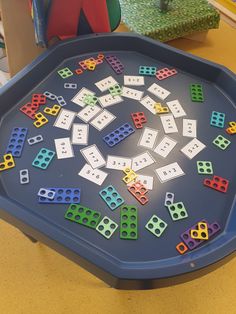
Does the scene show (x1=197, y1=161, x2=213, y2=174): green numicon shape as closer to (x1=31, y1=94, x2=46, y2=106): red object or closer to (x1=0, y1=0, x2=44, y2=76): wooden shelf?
(x1=31, y1=94, x2=46, y2=106): red object

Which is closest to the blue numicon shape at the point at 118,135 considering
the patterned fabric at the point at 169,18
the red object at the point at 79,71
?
the red object at the point at 79,71

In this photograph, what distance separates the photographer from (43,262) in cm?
92

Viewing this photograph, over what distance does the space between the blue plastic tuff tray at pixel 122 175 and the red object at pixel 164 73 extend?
0.01 meters

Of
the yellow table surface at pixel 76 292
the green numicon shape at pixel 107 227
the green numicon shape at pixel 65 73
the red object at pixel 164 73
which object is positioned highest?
the red object at pixel 164 73

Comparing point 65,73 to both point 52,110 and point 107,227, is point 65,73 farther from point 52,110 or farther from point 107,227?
point 107,227

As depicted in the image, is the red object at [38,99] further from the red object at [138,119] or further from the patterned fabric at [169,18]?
the patterned fabric at [169,18]

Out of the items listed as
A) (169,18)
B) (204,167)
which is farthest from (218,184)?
(169,18)

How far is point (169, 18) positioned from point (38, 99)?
2.74 ft

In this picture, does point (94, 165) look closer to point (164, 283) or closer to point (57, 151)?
point (57, 151)

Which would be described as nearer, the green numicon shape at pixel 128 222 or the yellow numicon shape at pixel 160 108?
the green numicon shape at pixel 128 222

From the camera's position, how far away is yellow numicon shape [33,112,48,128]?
0.77 metres

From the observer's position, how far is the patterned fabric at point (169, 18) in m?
1.33

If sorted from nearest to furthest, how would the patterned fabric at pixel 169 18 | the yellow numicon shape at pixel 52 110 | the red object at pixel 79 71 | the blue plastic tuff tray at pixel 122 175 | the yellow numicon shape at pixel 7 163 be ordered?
the blue plastic tuff tray at pixel 122 175, the yellow numicon shape at pixel 7 163, the yellow numicon shape at pixel 52 110, the red object at pixel 79 71, the patterned fabric at pixel 169 18

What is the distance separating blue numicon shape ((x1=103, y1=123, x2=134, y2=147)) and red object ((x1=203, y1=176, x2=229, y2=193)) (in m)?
0.22
